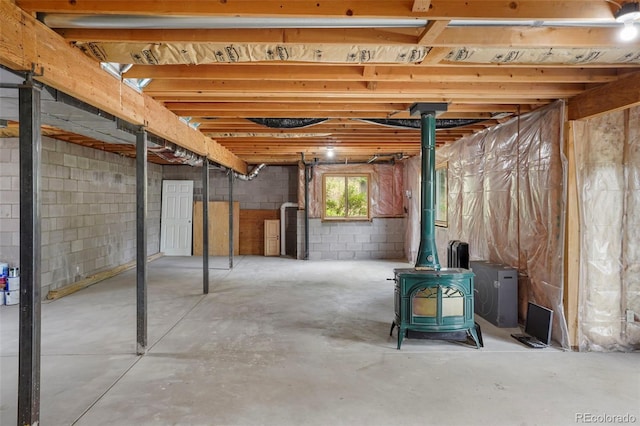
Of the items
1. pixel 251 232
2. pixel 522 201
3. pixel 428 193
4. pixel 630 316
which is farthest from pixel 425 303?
pixel 251 232

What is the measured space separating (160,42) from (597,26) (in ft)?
A: 8.28

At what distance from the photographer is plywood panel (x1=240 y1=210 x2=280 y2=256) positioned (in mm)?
9367

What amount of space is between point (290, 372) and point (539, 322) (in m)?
2.46

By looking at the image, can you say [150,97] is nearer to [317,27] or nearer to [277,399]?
[317,27]

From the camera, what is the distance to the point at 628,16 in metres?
1.82

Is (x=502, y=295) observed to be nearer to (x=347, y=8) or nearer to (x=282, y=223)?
(x=347, y=8)

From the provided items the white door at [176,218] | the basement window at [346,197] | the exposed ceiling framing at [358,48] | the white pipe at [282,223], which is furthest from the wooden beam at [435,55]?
the white door at [176,218]

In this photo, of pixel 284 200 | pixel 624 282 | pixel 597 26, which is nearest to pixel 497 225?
pixel 624 282

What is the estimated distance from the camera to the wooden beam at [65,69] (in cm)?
176

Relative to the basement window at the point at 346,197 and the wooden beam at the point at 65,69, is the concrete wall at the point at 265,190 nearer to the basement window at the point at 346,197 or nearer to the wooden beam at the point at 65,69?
the basement window at the point at 346,197

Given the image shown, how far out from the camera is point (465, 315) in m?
3.45

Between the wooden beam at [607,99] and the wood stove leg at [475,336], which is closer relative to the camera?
the wooden beam at [607,99]

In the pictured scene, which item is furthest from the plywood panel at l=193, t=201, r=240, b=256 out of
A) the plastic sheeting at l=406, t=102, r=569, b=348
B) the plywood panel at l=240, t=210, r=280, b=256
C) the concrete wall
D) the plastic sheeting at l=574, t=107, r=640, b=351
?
the plastic sheeting at l=574, t=107, r=640, b=351

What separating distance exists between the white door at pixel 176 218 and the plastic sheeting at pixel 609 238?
315 inches
